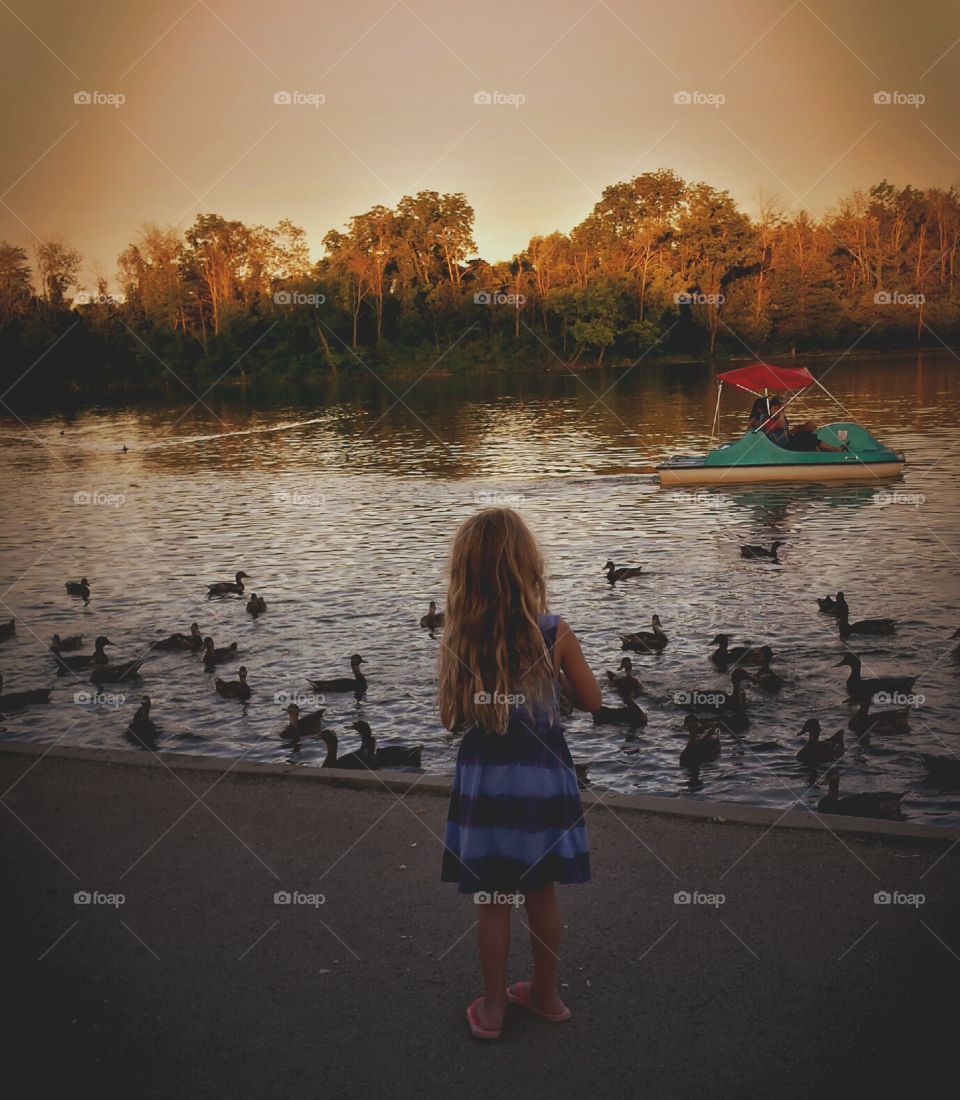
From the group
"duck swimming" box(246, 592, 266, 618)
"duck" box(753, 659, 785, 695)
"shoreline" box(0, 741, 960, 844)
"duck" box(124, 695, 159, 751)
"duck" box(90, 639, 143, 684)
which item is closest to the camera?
"shoreline" box(0, 741, 960, 844)

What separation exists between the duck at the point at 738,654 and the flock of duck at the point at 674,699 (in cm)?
1

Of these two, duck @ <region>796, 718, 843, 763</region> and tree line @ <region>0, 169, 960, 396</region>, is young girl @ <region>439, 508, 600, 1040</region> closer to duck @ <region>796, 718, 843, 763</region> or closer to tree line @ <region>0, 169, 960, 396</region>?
A: duck @ <region>796, 718, 843, 763</region>

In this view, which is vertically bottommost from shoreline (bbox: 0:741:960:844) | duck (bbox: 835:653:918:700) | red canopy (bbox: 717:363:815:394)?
duck (bbox: 835:653:918:700)

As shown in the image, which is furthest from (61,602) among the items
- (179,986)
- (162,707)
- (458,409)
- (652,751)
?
(458,409)

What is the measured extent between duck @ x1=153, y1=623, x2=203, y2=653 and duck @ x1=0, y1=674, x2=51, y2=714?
2.01m

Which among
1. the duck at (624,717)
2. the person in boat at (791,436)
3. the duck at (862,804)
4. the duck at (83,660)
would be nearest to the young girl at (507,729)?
the duck at (862,804)

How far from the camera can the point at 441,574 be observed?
1798cm

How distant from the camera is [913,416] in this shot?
132 feet

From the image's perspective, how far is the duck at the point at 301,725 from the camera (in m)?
10.2

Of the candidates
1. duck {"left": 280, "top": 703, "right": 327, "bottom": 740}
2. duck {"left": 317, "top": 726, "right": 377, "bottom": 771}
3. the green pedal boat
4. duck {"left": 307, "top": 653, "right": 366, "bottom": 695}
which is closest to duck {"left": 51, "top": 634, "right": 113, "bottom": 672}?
duck {"left": 307, "top": 653, "right": 366, "bottom": 695}

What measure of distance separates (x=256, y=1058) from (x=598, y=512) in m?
20.3

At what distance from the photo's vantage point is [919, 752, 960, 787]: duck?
852 centimetres

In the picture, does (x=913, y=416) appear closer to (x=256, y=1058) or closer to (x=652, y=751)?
(x=652, y=751)

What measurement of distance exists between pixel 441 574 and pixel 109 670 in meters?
6.75
